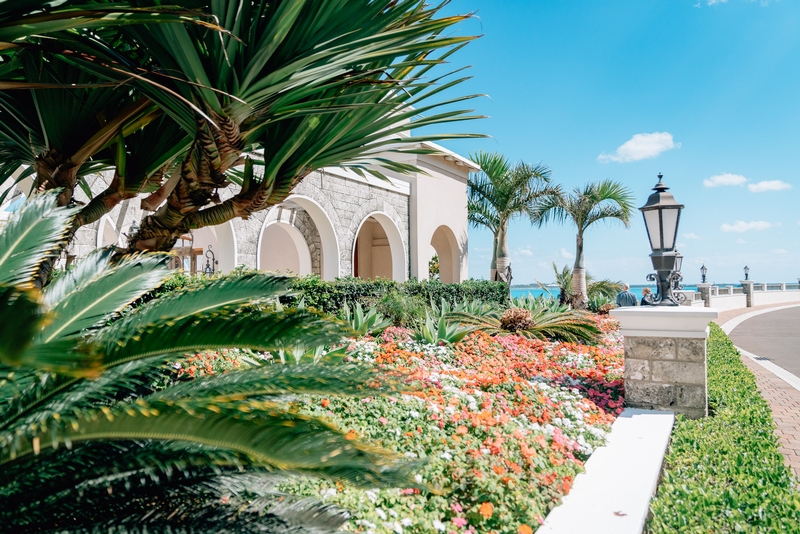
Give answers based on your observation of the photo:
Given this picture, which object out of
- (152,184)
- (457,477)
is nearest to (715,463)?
(457,477)

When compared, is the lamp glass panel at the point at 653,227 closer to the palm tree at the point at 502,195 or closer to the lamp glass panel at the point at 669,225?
the lamp glass panel at the point at 669,225

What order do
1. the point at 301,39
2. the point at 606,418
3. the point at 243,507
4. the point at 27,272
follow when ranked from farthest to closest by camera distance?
the point at 606,418 < the point at 301,39 < the point at 243,507 < the point at 27,272

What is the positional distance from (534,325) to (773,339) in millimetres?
9047

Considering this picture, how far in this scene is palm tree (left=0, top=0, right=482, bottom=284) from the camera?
6.16 feet

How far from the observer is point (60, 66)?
2.27 m

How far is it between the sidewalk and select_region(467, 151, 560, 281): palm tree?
10.1 meters

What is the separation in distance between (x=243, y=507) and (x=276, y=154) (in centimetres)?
134

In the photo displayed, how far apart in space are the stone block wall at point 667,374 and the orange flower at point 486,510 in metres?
3.09

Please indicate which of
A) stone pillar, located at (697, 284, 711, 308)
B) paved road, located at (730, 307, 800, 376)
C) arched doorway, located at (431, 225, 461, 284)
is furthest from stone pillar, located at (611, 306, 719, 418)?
stone pillar, located at (697, 284, 711, 308)

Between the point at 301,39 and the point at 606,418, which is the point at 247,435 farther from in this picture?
the point at 606,418

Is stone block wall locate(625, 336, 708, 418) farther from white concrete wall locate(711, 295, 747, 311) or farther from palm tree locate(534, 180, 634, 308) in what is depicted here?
white concrete wall locate(711, 295, 747, 311)

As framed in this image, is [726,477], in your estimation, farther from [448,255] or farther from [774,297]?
[774,297]

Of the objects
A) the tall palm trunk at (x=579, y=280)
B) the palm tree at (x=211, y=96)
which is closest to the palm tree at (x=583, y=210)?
the tall palm trunk at (x=579, y=280)

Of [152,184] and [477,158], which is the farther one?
[477,158]
